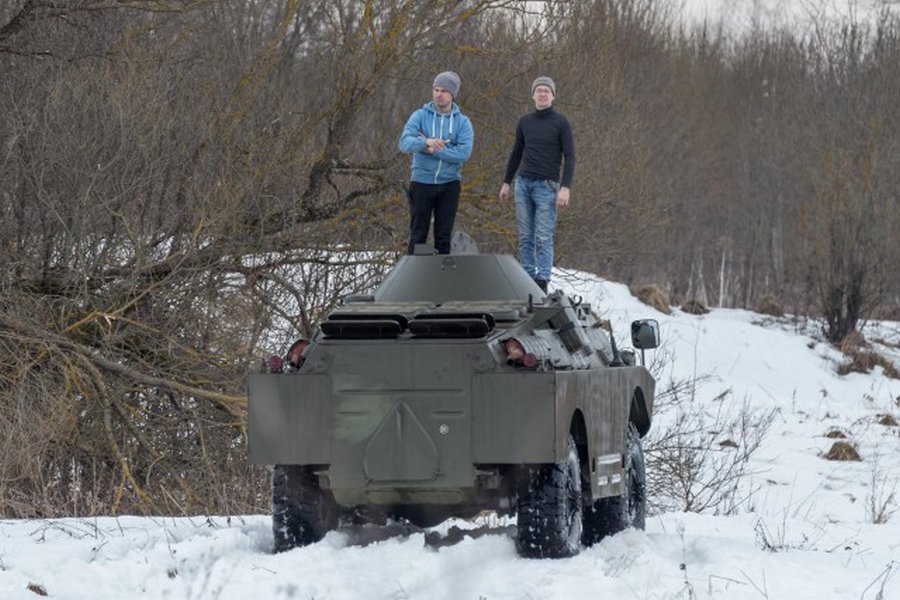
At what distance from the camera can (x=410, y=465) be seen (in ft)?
28.6

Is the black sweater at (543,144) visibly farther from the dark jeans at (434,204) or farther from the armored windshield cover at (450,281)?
the armored windshield cover at (450,281)

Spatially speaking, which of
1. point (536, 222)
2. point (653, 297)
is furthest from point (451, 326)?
point (653, 297)

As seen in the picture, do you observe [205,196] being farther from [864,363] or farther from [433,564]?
[864,363]

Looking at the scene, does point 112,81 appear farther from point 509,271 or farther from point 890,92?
point 890,92

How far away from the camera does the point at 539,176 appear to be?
42.7ft

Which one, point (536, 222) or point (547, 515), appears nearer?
point (547, 515)

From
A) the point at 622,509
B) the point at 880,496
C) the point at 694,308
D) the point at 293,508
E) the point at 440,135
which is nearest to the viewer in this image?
the point at 293,508

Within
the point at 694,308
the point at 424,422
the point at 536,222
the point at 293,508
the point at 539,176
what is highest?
the point at 539,176

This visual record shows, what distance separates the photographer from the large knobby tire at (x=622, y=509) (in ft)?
34.3

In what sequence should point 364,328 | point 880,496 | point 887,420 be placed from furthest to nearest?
point 887,420
point 880,496
point 364,328

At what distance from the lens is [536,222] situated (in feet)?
42.8

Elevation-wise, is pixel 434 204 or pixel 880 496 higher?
pixel 434 204

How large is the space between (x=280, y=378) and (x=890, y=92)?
34208mm

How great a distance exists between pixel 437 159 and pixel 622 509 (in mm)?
3268
